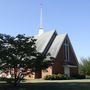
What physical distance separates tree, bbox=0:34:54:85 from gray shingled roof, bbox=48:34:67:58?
77.8 ft

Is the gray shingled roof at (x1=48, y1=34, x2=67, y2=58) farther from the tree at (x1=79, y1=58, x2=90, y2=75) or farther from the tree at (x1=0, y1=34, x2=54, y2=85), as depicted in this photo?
the tree at (x1=0, y1=34, x2=54, y2=85)

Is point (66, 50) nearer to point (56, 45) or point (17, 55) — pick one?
point (56, 45)

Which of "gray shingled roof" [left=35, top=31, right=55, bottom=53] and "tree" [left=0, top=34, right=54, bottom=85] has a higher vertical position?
"gray shingled roof" [left=35, top=31, right=55, bottom=53]

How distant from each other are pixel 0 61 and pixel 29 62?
2.39 m

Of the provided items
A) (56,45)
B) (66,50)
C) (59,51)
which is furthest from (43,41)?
(66,50)

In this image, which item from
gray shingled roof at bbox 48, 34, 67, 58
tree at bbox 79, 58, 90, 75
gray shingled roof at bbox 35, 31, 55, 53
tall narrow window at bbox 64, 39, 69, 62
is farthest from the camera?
tree at bbox 79, 58, 90, 75

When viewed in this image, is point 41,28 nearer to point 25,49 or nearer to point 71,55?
point 71,55

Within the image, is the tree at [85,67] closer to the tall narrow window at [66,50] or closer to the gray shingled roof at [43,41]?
the tall narrow window at [66,50]

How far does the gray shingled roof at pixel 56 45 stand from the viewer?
1974 inches

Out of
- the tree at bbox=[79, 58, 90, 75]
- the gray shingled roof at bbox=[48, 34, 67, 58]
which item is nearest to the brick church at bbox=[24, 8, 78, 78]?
the gray shingled roof at bbox=[48, 34, 67, 58]

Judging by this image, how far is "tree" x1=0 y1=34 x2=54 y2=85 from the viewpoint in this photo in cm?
2523

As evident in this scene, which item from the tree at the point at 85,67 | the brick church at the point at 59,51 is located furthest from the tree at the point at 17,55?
the tree at the point at 85,67

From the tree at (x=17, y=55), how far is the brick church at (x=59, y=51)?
23.3 metres

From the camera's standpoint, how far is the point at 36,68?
2664 cm
